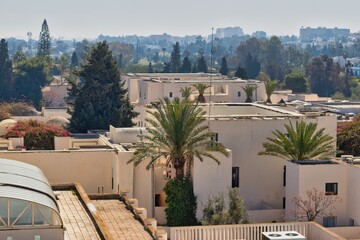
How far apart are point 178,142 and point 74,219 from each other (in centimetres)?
1032

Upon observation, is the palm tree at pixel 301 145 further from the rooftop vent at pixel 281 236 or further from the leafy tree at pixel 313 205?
the rooftop vent at pixel 281 236

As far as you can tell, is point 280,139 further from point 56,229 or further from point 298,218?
point 56,229

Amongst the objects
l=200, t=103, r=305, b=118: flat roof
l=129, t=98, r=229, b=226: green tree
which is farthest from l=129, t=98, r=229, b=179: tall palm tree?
l=200, t=103, r=305, b=118: flat roof

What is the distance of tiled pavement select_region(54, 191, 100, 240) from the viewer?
22.0 metres

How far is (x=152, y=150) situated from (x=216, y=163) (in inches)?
91.7

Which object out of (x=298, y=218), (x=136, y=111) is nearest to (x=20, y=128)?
(x=136, y=111)

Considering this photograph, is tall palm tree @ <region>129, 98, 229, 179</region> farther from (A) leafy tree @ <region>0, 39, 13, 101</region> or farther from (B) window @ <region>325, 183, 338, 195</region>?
(A) leafy tree @ <region>0, 39, 13, 101</region>

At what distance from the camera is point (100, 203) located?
28.9 meters

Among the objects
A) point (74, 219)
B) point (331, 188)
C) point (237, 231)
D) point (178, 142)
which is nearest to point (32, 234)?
point (74, 219)

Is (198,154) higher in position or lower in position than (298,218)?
higher

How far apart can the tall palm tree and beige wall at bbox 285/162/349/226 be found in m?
2.70

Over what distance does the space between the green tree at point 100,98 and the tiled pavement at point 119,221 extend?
29217mm

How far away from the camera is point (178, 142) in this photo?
33750 millimetres

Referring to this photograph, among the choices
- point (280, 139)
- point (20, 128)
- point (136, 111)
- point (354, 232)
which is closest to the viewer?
point (354, 232)
